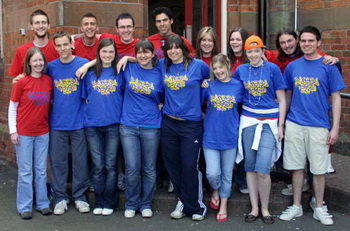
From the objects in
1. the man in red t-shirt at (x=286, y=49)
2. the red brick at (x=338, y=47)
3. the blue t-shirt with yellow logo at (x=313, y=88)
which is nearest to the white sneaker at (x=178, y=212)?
the blue t-shirt with yellow logo at (x=313, y=88)

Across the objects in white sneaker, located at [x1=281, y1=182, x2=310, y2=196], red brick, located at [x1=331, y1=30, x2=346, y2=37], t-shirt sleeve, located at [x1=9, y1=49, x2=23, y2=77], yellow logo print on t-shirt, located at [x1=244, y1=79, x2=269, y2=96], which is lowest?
white sneaker, located at [x1=281, y1=182, x2=310, y2=196]

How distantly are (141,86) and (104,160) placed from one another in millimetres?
931

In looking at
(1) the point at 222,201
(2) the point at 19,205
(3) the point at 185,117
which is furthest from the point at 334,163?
(2) the point at 19,205

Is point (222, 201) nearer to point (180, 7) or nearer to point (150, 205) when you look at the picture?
point (150, 205)

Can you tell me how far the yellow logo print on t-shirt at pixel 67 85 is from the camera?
193 inches

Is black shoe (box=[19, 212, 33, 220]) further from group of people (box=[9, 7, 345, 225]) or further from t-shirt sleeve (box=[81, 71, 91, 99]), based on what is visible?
t-shirt sleeve (box=[81, 71, 91, 99])

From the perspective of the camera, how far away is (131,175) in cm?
489

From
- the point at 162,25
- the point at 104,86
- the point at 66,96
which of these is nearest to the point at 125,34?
the point at 162,25

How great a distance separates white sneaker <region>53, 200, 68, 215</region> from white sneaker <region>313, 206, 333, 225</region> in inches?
107

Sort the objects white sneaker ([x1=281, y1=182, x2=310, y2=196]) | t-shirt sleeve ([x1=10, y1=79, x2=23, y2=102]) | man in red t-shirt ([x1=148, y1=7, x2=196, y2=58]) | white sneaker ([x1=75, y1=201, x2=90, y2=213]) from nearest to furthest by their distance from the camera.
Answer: t-shirt sleeve ([x1=10, y1=79, x2=23, y2=102]), white sneaker ([x1=75, y1=201, x2=90, y2=213]), white sneaker ([x1=281, y1=182, x2=310, y2=196]), man in red t-shirt ([x1=148, y1=7, x2=196, y2=58])

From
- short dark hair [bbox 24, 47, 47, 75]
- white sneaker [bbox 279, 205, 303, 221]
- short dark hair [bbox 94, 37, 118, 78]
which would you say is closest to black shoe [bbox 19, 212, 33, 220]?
short dark hair [bbox 24, 47, 47, 75]

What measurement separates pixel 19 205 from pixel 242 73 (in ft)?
9.09

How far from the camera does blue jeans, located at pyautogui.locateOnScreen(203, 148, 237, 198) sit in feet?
15.5

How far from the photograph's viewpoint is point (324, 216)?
186 inches
